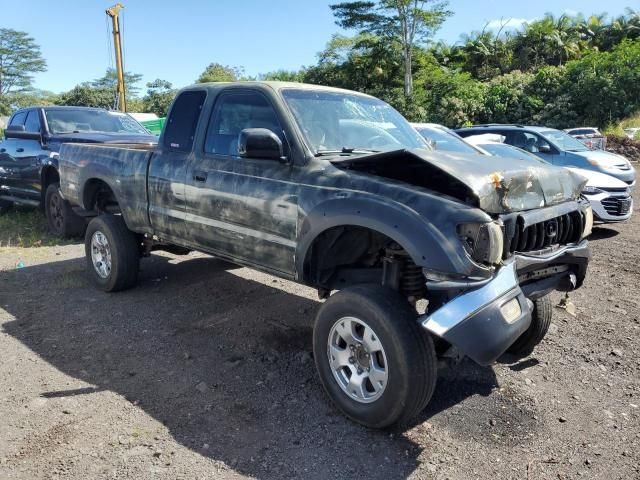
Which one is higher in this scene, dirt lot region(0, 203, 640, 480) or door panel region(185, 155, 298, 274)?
door panel region(185, 155, 298, 274)

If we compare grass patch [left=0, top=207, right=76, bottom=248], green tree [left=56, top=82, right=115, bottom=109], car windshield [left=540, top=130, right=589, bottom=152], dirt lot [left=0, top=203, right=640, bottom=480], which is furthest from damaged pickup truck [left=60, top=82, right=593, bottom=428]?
green tree [left=56, top=82, right=115, bottom=109]

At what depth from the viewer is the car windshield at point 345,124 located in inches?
152

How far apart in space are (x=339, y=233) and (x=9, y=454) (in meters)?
2.24

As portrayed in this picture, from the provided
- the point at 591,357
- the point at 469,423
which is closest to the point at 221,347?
the point at 469,423

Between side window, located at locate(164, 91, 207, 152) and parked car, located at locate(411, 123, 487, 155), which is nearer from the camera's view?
side window, located at locate(164, 91, 207, 152)

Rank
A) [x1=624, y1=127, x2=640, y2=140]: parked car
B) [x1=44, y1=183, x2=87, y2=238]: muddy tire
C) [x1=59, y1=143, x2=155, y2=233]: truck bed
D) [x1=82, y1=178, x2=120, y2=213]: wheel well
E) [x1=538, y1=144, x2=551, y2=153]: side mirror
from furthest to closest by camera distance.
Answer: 1. [x1=624, y1=127, x2=640, y2=140]: parked car
2. [x1=538, y1=144, x2=551, y2=153]: side mirror
3. [x1=44, y1=183, x2=87, y2=238]: muddy tire
4. [x1=82, y1=178, x2=120, y2=213]: wheel well
5. [x1=59, y1=143, x2=155, y2=233]: truck bed

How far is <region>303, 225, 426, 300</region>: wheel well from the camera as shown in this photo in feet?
10.9

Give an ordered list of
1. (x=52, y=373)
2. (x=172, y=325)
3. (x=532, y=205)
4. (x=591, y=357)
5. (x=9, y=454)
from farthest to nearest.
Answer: (x=172, y=325)
(x=591, y=357)
(x=52, y=373)
(x=532, y=205)
(x=9, y=454)

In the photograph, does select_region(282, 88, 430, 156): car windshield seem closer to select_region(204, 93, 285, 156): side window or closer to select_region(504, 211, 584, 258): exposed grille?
select_region(204, 93, 285, 156): side window

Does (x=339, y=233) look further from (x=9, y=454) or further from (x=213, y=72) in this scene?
(x=213, y=72)

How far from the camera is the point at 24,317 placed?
5.02m

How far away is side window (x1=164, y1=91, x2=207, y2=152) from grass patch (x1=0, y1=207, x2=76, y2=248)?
160 inches

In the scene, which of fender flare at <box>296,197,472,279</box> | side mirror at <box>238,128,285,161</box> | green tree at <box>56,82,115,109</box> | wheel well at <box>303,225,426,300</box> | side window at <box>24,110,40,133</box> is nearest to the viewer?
fender flare at <box>296,197,472,279</box>

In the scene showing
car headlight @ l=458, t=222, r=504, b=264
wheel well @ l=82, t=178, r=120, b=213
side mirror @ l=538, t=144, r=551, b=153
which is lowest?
wheel well @ l=82, t=178, r=120, b=213
